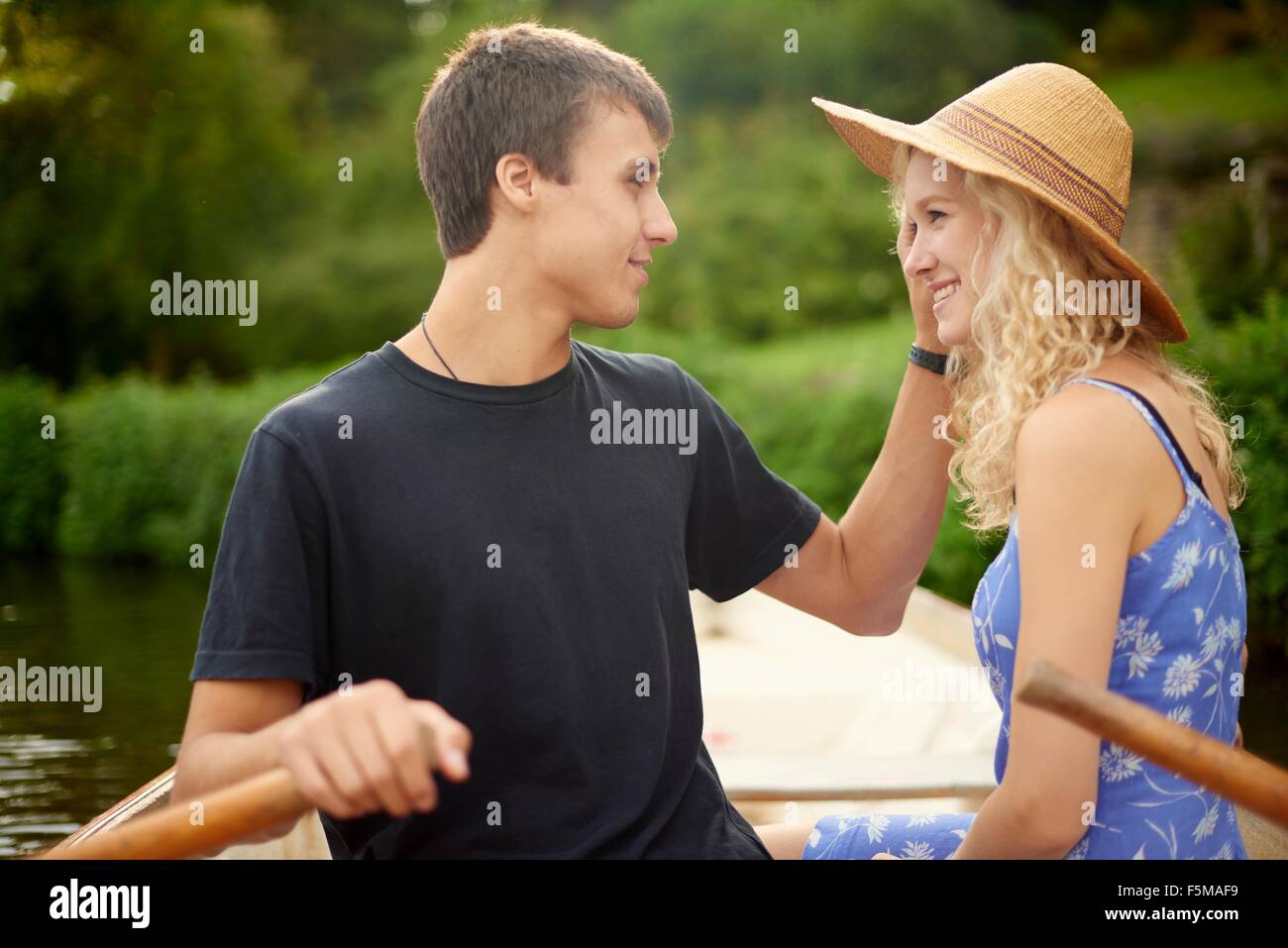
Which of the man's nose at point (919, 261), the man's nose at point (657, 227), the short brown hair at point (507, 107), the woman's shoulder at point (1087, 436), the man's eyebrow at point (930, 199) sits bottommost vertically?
the woman's shoulder at point (1087, 436)

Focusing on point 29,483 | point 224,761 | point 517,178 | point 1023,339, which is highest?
Result: point 517,178

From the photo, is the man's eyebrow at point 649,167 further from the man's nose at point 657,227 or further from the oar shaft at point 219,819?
the oar shaft at point 219,819

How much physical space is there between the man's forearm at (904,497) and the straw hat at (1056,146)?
361 millimetres

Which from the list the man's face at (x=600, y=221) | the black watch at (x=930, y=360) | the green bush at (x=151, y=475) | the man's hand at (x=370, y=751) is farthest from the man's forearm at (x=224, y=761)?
the green bush at (x=151, y=475)

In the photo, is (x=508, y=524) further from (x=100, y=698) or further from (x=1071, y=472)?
(x=100, y=698)

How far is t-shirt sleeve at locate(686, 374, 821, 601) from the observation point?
2.08 metres

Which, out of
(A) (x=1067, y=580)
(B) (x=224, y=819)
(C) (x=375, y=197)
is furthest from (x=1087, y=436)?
(C) (x=375, y=197)

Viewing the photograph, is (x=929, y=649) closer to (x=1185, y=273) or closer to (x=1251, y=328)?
(x=1251, y=328)

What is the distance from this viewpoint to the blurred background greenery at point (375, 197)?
42.3 feet

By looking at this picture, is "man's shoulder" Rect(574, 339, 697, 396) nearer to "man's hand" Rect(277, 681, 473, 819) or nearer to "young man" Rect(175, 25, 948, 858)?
"young man" Rect(175, 25, 948, 858)

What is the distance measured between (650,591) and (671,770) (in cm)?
24

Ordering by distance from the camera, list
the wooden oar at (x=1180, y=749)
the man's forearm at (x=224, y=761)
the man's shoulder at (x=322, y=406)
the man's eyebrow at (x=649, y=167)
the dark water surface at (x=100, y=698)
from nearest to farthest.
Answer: the wooden oar at (x=1180, y=749)
the man's forearm at (x=224, y=761)
the man's shoulder at (x=322, y=406)
the man's eyebrow at (x=649, y=167)
the dark water surface at (x=100, y=698)

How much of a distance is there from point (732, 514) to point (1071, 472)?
0.66m

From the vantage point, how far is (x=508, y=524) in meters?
1.75
